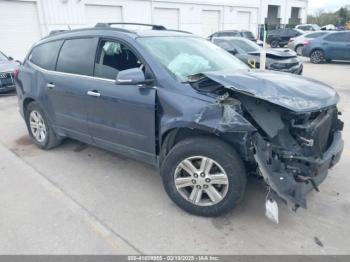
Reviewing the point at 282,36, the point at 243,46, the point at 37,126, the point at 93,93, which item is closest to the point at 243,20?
the point at 282,36


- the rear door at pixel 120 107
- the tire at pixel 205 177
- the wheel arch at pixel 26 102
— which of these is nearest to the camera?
the tire at pixel 205 177

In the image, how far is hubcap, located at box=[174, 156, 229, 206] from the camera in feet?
9.62

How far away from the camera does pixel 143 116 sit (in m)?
3.34

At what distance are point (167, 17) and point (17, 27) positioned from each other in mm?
10774

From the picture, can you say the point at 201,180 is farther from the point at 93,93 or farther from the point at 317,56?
the point at 317,56

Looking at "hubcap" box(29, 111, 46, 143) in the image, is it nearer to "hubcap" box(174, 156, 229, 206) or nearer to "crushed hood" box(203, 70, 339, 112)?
"hubcap" box(174, 156, 229, 206)

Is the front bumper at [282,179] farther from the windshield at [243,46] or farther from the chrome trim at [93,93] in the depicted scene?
the windshield at [243,46]

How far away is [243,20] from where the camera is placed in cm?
3052

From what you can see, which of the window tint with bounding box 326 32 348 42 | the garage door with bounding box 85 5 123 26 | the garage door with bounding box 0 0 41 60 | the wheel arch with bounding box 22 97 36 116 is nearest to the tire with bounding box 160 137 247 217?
the wheel arch with bounding box 22 97 36 116

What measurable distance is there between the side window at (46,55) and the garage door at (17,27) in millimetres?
11514

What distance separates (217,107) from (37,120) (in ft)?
10.8

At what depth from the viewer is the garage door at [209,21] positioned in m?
25.9

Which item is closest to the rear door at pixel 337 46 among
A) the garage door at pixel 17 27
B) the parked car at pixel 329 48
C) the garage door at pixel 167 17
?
the parked car at pixel 329 48

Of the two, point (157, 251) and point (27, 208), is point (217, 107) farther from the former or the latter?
point (27, 208)
